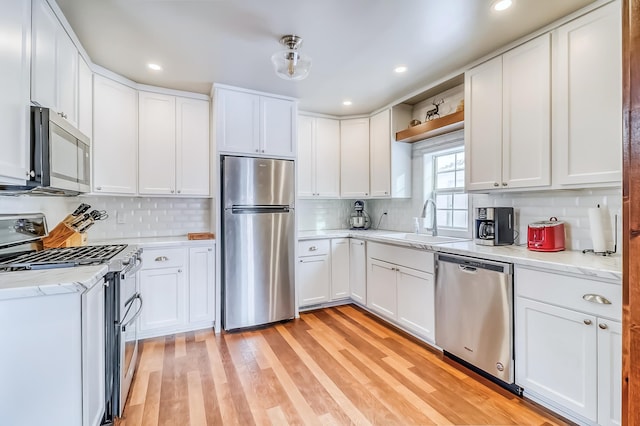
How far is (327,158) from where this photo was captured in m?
3.95

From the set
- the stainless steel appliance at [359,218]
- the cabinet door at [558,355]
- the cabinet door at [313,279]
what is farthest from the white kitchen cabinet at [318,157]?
the cabinet door at [558,355]

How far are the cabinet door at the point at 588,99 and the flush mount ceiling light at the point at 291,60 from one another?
170 cm

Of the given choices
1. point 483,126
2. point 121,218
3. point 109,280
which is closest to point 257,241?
point 121,218

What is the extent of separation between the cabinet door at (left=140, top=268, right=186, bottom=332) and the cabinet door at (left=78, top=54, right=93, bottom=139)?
1314 millimetres

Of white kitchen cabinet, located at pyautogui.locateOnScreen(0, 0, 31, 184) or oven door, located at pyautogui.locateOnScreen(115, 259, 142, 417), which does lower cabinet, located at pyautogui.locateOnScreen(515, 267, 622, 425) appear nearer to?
oven door, located at pyautogui.locateOnScreen(115, 259, 142, 417)

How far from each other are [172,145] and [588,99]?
341 centimetres

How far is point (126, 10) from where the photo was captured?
1838 mm

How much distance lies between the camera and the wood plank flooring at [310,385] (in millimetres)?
1718

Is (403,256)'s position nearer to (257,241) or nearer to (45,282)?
(257,241)

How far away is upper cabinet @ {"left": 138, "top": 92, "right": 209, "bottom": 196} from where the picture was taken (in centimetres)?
295

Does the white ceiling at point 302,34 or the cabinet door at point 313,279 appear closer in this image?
the white ceiling at point 302,34

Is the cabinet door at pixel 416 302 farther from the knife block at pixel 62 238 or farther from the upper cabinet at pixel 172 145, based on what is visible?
the knife block at pixel 62 238

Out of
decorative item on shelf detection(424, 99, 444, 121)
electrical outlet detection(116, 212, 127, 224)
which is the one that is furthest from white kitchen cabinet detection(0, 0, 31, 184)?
decorative item on shelf detection(424, 99, 444, 121)

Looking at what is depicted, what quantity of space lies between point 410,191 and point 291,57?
2.14 meters
